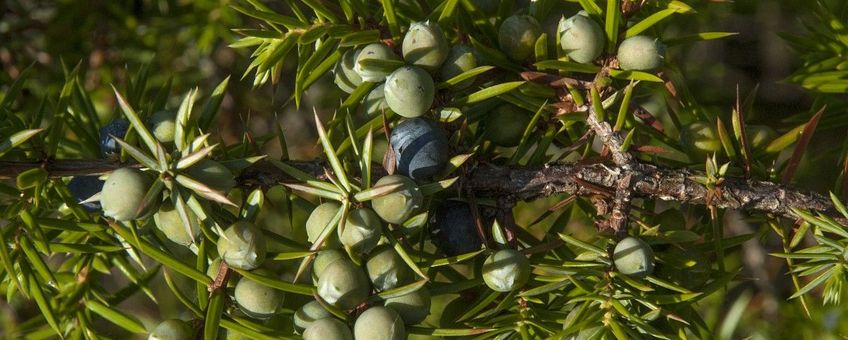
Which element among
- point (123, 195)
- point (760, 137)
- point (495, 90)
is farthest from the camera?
point (760, 137)

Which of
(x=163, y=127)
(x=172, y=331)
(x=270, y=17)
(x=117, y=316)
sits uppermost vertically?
(x=270, y=17)

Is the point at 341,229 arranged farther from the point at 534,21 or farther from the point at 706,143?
the point at 706,143

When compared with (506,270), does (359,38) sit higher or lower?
higher

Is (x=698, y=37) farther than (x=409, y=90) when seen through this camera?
Yes

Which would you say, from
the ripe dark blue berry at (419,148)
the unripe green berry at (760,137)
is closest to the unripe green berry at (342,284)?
the ripe dark blue berry at (419,148)

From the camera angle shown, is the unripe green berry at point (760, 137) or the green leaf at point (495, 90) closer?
the green leaf at point (495, 90)

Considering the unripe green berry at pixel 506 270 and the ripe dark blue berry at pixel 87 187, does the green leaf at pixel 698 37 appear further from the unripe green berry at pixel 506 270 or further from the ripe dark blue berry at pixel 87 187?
the ripe dark blue berry at pixel 87 187

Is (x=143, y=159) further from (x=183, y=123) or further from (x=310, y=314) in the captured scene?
(x=310, y=314)

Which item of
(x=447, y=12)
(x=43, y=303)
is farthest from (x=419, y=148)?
(x=43, y=303)
